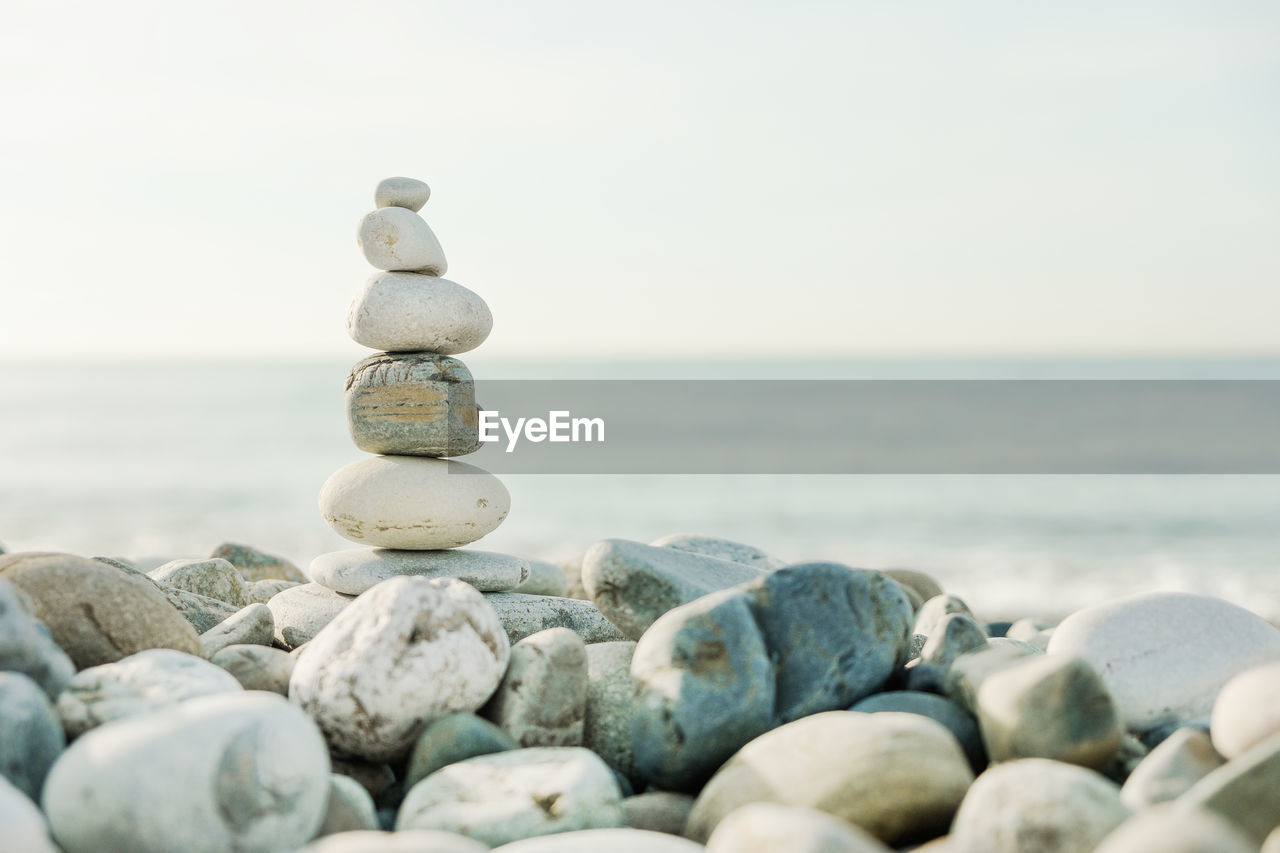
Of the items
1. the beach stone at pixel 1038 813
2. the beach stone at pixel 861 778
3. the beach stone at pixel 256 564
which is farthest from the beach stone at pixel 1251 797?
the beach stone at pixel 256 564

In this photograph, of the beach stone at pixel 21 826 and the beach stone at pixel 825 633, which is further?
the beach stone at pixel 825 633

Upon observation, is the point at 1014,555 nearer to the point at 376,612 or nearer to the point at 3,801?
the point at 376,612

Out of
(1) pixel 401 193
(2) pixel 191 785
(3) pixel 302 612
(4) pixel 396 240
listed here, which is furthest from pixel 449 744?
(1) pixel 401 193

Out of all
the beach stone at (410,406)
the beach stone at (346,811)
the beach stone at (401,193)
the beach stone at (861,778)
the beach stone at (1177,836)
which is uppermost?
the beach stone at (401,193)

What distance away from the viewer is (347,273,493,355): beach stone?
18.1 feet

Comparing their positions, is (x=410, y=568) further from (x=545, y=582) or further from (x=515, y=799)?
(x=515, y=799)

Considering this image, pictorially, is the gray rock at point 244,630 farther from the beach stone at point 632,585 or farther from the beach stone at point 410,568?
the beach stone at point 632,585

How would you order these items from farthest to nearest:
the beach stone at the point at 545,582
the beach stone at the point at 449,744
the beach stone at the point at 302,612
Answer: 1. the beach stone at the point at 545,582
2. the beach stone at the point at 302,612
3. the beach stone at the point at 449,744

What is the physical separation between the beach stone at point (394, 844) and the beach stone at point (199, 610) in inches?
110

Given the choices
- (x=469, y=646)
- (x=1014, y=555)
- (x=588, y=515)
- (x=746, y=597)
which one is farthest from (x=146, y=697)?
(x=588, y=515)

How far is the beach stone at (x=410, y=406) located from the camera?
555 cm

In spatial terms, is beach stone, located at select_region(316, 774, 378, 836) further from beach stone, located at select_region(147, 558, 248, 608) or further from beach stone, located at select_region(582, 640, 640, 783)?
beach stone, located at select_region(147, 558, 248, 608)

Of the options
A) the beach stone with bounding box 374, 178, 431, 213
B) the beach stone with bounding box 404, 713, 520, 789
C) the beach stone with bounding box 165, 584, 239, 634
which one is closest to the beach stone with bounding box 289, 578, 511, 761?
the beach stone with bounding box 404, 713, 520, 789

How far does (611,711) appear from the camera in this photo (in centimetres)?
364
